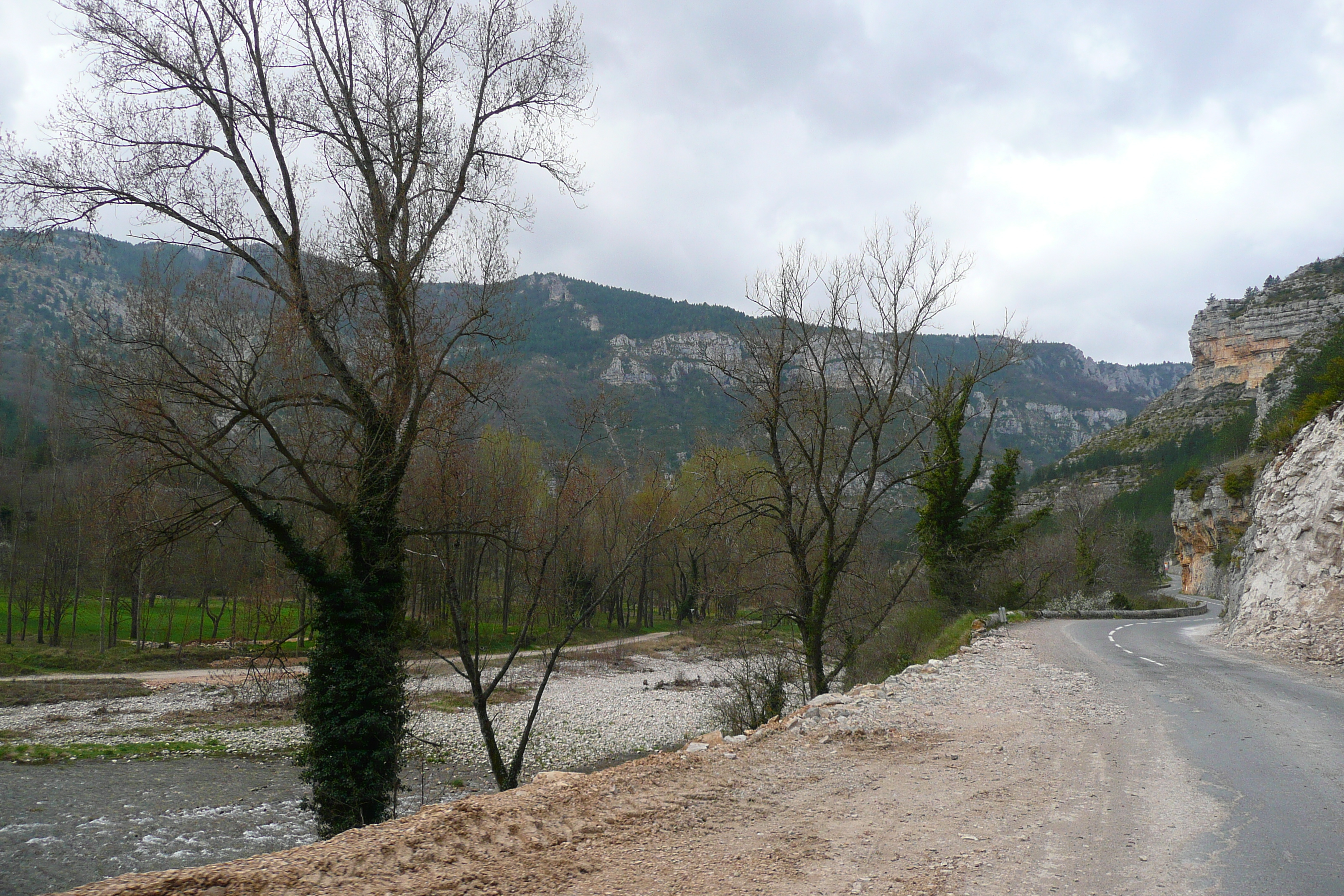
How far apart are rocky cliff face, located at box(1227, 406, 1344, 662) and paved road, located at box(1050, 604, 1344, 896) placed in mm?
1625

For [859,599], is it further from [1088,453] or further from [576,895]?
[1088,453]

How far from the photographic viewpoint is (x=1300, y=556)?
17.3 metres

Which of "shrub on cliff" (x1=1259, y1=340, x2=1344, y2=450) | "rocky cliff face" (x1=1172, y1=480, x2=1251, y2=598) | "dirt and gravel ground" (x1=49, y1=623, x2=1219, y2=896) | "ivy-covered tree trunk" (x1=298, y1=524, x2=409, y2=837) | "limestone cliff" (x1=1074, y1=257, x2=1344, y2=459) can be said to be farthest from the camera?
"limestone cliff" (x1=1074, y1=257, x2=1344, y2=459)

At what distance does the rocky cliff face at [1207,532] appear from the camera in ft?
153

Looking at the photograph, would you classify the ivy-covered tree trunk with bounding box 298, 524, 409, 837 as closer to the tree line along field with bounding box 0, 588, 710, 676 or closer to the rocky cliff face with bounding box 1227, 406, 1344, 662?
the tree line along field with bounding box 0, 588, 710, 676

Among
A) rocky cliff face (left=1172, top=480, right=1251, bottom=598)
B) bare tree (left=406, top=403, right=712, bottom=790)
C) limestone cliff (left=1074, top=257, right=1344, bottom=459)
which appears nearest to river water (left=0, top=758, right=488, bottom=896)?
bare tree (left=406, top=403, right=712, bottom=790)

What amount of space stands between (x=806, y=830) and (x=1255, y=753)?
15.7ft

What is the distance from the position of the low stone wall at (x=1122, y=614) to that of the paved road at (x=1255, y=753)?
54.2 feet

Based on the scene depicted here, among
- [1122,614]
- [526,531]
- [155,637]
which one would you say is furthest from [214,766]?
[1122,614]

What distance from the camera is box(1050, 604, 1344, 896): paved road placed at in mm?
4039

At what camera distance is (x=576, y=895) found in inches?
151

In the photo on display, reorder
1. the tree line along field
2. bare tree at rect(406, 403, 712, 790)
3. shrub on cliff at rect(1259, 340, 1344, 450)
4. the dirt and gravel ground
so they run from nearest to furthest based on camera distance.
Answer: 1. the dirt and gravel ground
2. bare tree at rect(406, 403, 712, 790)
3. shrub on cliff at rect(1259, 340, 1344, 450)
4. the tree line along field

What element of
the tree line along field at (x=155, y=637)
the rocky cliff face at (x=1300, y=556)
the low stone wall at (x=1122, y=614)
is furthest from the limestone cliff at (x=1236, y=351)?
the tree line along field at (x=155, y=637)

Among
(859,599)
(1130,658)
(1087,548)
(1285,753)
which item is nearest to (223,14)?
(1285,753)
